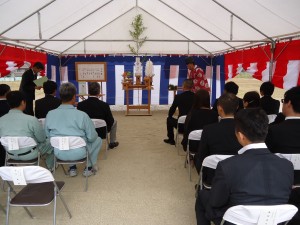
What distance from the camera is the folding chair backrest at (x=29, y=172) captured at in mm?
1740

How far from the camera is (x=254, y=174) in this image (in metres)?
1.31

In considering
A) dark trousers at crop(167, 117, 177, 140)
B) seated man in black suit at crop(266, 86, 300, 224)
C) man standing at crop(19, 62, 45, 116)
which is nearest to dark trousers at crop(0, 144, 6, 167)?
man standing at crop(19, 62, 45, 116)

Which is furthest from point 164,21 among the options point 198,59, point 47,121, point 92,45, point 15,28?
point 47,121

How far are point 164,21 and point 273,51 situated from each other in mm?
3553

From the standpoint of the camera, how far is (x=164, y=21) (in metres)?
7.60

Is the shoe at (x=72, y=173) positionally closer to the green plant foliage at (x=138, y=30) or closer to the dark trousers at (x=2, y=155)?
the dark trousers at (x=2, y=155)

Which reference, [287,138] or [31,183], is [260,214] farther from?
[31,183]

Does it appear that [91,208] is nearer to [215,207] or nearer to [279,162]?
[215,207]

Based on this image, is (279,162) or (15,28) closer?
(279,162)

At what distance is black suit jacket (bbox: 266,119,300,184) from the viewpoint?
1.94m

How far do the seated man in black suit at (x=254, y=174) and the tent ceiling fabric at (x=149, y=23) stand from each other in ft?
9.36

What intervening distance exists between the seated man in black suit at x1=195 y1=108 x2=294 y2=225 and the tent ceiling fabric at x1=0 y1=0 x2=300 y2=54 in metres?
2.85

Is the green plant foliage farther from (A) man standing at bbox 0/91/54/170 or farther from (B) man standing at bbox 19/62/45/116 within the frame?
(A) man standing at bbox 0/91/54/170

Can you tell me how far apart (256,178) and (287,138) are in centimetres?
81
